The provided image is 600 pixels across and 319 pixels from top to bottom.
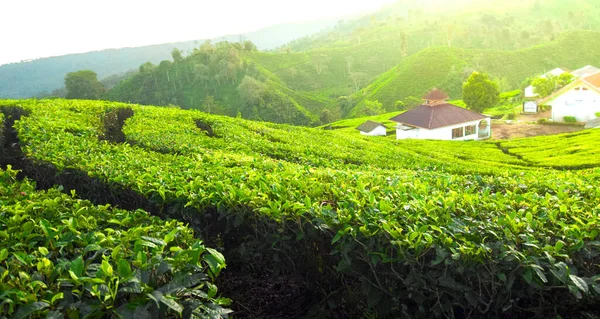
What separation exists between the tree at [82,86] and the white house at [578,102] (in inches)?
3277

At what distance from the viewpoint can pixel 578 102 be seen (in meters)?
48.7

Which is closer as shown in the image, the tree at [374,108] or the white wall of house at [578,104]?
the white wall of house at [578,104]

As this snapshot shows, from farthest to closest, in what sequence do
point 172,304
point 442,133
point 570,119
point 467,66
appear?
1. point 467,66
2. point 570,119
3. point 442,133
4. point 172,304

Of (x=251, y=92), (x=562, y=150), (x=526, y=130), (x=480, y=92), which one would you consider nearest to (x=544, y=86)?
(x=480, y=92)

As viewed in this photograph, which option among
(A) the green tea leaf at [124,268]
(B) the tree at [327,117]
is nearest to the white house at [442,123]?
(B) the tree at [327,117]

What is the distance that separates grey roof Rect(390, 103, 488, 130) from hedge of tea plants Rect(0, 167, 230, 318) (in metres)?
42.9

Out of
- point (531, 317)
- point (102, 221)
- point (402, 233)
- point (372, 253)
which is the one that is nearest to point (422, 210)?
point (402, 233)

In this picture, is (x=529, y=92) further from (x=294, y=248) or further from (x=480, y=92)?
(x=294, y=248)

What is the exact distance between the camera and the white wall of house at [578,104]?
1893 inches

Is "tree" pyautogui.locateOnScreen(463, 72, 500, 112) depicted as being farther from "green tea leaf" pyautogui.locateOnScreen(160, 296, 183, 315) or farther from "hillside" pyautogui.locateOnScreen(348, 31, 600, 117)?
"green tea leaf" pyautogui.locateOnScreen(160, 296, 183, 315)

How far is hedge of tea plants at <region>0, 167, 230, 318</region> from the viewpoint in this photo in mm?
2697

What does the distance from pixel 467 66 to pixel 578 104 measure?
45429mm

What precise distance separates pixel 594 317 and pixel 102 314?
386 cm

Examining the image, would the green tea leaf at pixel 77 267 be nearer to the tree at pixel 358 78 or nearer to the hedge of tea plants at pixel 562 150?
the hedge of tea plants at pixel 562 150
